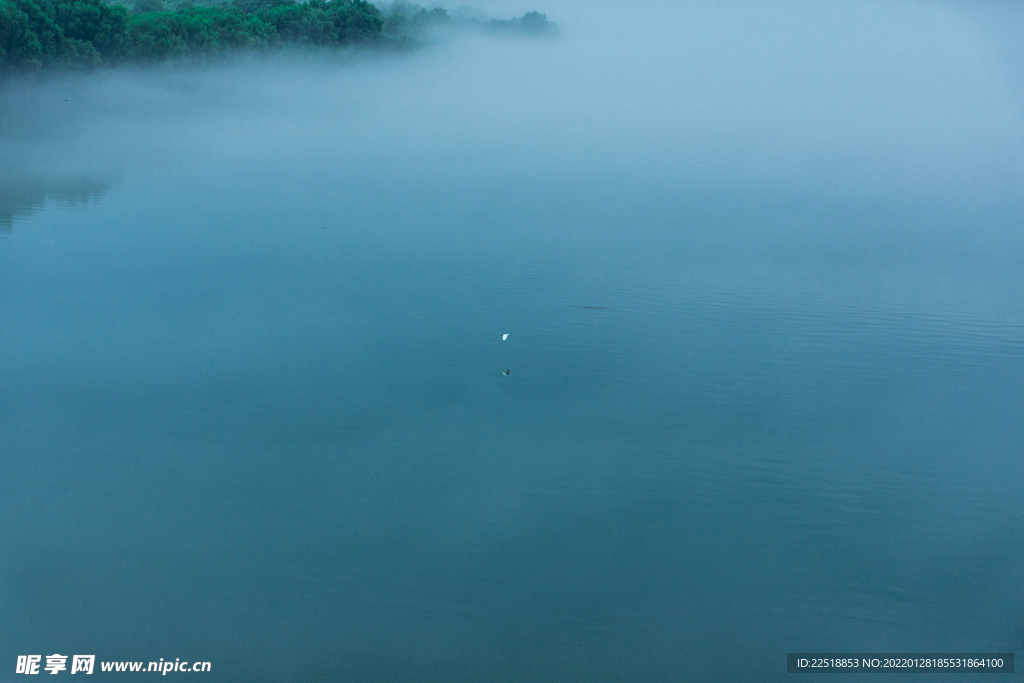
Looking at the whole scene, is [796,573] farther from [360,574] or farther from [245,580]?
[245,580]

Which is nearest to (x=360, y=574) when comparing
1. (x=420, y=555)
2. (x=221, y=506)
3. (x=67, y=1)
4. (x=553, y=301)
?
(x=420, y=555)

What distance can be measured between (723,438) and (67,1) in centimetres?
1544

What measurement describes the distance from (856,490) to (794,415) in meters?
0.76

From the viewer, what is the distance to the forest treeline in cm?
1473

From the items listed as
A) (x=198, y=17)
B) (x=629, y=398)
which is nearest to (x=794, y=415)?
(x=629, y=398)

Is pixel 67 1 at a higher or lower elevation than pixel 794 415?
higher

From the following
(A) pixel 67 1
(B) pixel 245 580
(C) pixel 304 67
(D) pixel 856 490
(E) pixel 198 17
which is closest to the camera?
(B) pixel 245 580

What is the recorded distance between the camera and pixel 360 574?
3.97 m

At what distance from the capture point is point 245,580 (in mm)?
3904

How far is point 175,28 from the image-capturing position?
58.7 ft

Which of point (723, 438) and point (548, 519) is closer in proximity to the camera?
point (548, 519)

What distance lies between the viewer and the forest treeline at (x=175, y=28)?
48.3ft

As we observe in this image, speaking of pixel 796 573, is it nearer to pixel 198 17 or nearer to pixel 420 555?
pixel 420 555

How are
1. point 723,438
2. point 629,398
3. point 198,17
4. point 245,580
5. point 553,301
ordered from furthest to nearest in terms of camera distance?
point 198,17 < point 553,301 < point 629,398 < point 723,438 < point 245,580
